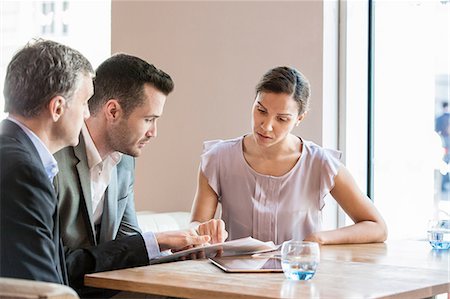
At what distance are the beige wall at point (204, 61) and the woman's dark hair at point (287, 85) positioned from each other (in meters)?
0.56

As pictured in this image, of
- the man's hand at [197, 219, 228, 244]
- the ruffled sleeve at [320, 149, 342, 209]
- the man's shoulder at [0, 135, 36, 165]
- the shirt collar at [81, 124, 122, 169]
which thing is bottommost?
the man's hand at [197, 219, 228, 244]

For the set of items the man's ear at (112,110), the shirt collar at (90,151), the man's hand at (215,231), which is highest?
→ the man's ear at (112,110)

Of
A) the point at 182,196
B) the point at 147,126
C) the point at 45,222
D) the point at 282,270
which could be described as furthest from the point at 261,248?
the point at 182,196

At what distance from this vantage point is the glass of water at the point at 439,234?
117 inches

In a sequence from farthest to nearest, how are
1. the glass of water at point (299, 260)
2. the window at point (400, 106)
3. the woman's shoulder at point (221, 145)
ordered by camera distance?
the window at point (400, 106) → the woman's shoulder at point (221, 145) → the glass of water at point (299, 260)

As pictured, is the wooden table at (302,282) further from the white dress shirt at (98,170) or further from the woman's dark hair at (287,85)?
the woman's dark hair at (287,85)

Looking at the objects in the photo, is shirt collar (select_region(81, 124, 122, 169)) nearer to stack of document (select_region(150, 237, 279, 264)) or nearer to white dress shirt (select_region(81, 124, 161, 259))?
white dress shirt (select_region(81, 124, 161, 259))

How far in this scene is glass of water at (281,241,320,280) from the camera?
2182 mm

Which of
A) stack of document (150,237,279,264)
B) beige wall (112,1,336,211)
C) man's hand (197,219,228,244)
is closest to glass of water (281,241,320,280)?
stack of document (150,237,279,264)

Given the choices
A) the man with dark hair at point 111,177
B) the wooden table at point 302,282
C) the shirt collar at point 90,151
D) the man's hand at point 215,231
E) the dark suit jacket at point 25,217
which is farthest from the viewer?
the man's hand at point 215,231

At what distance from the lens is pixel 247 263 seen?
2441mm

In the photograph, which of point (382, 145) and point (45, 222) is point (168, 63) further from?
point (45, 222)

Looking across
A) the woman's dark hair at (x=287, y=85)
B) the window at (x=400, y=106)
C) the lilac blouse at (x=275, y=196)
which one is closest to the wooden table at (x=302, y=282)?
the lilac blouse at (x=275, y=196)

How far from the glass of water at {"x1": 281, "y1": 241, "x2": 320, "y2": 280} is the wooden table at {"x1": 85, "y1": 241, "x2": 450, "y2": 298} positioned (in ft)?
0.08
